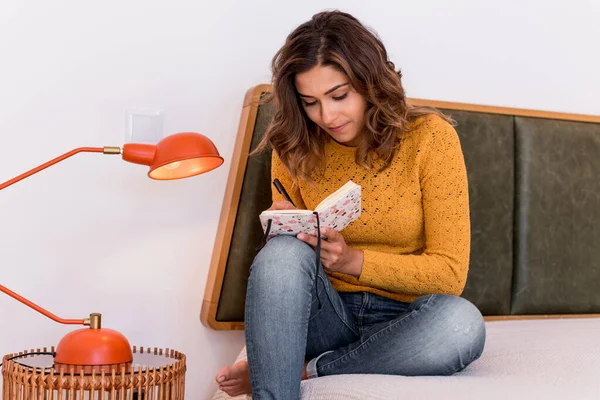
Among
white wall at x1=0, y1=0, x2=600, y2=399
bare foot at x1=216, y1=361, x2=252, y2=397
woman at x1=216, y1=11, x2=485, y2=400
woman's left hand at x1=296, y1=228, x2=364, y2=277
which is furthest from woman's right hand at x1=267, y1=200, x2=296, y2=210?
white wall at x1=0, y1=0, x2=600, y2=399

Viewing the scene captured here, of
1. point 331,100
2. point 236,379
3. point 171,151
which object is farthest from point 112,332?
point 331,100

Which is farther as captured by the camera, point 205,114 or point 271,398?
point 205,114

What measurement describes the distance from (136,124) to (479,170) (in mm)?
850

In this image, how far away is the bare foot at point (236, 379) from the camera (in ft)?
4.85

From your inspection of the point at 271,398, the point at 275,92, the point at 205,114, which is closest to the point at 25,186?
the point at 205,114

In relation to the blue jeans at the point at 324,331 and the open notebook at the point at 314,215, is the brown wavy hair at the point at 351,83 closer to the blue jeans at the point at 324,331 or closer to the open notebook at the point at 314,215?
the open notebook at the point at 314,215

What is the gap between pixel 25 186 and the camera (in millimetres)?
1741

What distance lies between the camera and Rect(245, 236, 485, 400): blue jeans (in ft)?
4.22

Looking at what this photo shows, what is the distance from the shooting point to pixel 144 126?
182cm

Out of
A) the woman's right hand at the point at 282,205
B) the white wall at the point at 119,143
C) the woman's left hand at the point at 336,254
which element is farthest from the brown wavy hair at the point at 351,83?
the white wall at the point at 119,143

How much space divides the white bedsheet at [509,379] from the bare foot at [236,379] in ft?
0.49

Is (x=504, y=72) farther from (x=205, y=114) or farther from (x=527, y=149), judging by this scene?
(x=205, y=114)

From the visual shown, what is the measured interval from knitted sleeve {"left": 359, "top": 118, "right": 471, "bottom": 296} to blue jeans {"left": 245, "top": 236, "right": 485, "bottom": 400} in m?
0.07

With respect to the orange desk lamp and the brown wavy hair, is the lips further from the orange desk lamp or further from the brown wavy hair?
the orange desk lamp
